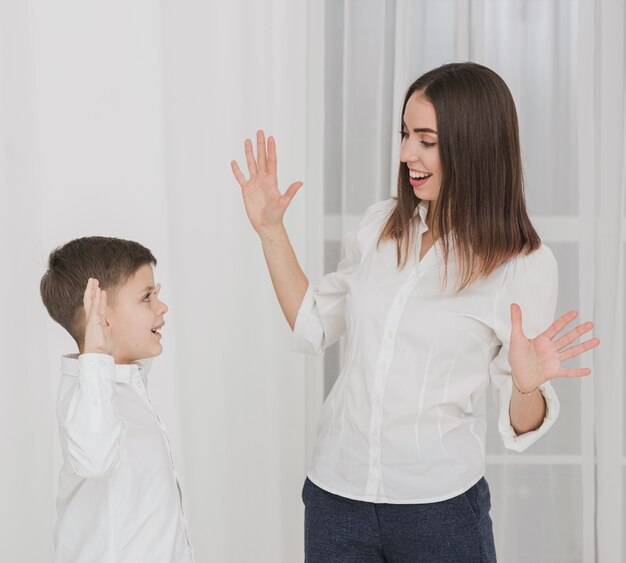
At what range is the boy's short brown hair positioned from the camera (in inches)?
61.9

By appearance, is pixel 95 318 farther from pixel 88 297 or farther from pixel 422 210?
pixel 422 210

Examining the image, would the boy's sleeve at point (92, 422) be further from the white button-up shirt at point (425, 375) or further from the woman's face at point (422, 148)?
the woman's face at point (422, 148)

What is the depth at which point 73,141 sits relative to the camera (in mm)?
2203

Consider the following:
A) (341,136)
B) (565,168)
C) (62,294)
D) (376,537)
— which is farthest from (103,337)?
(565,168)

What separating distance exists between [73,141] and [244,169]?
0.44 m

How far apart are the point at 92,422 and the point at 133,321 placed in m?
0.24

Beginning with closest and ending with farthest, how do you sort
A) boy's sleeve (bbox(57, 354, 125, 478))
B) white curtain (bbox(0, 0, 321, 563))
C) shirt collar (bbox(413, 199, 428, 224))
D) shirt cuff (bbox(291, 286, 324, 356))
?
boy's sleeve (bbox(57, 354, 125, 478)) → shirt collar (bbox(413, 199, 428, 224)) → shirt cuff (bbox(291, 286, 324, 356)) → white curtain (bbox(0, 0, 321, 563))

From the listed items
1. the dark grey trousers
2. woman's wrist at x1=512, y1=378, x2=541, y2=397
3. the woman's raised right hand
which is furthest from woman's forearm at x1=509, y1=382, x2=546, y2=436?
the woman's raised right hand

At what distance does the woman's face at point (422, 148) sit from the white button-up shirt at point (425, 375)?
0.37 ft

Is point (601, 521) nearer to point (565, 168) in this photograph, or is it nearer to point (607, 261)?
point (607, 261)

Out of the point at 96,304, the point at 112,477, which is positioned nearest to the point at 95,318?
the point at 96,304

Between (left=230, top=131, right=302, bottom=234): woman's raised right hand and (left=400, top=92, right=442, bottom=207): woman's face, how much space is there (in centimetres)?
27

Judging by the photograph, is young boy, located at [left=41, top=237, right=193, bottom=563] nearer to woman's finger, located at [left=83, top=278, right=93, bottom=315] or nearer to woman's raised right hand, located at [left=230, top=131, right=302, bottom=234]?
woman's finger, located at [left=83, top=278, right=93, bottom=315]

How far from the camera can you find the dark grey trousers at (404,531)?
151 centimetres
